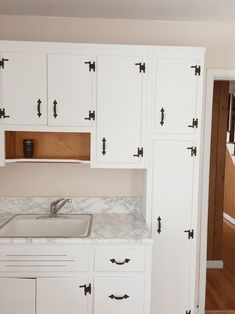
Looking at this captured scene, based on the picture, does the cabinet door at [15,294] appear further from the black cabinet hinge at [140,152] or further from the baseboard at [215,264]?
the baseboard at [215,264]

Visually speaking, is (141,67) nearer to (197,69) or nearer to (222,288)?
(197,69)

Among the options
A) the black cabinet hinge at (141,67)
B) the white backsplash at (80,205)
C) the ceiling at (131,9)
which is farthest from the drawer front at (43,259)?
the ceiling at (131,9)

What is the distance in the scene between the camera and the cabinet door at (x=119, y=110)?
8.26 feet

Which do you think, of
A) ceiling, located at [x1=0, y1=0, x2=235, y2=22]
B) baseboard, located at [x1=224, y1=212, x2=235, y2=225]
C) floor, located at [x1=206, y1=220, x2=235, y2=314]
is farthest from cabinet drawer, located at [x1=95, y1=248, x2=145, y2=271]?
baseboard, located at [x1=224, y1=212, x2=235, y2=225]

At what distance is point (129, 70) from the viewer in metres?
2.52

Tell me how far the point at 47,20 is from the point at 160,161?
1.52m

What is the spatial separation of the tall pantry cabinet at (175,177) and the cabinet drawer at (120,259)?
32cm

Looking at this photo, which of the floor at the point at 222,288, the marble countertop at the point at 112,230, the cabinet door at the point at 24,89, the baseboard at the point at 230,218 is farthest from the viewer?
the baseboard at the point at 230,218

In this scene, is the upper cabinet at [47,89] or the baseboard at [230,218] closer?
the upper cabinet at [47,89]

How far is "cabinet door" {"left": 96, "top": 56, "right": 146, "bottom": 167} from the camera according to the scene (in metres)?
2.52

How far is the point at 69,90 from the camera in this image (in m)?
2.52

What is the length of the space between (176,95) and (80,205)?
1221 millimetres

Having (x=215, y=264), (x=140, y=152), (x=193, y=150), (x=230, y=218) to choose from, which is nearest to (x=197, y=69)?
(x=193, y=150)

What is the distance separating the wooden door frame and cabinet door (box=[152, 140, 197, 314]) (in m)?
0.37
